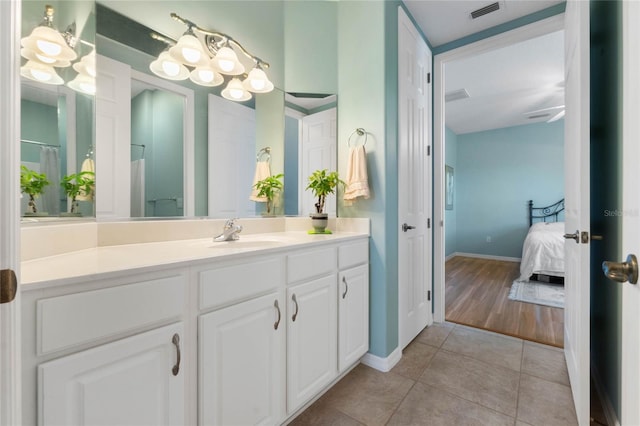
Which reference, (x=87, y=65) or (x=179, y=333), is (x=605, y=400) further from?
(x=87, y=65)

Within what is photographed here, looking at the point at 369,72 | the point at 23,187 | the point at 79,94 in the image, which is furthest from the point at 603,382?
the point at 79,94

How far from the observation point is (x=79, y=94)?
1.14 metres

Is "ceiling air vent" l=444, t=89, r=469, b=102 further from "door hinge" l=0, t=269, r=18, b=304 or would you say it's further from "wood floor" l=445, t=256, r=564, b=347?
"door hinge" l=0, t=269, r=18, b=304

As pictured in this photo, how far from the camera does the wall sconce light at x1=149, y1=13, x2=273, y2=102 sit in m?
1.48

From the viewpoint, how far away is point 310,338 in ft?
4.69

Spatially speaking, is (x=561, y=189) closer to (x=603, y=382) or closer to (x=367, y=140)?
(x=603, y=382)

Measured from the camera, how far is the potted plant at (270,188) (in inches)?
76.4

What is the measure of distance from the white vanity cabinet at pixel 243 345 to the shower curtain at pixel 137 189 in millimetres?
641

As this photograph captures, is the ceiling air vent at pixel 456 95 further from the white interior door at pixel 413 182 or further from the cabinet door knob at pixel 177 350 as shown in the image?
the cabinet door knob at pixel 177 350

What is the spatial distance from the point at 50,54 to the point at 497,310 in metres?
3.65

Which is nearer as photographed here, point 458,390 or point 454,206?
point 458,390

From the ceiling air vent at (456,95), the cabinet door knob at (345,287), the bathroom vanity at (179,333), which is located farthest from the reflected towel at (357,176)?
the ceiling air vent at (456,95)

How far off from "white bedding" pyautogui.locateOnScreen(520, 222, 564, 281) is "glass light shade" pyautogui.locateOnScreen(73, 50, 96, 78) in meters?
4.61

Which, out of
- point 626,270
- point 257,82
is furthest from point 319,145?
point 626,270
